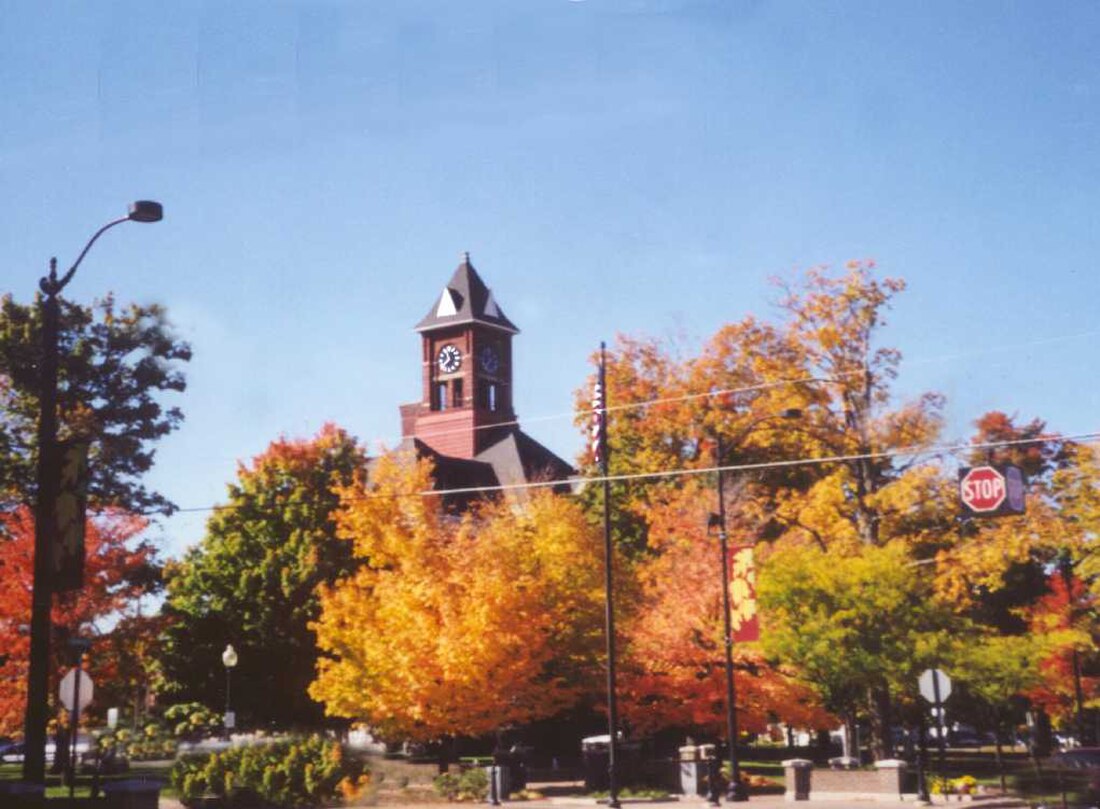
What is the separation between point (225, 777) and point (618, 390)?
28556mm

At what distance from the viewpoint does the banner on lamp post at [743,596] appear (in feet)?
100

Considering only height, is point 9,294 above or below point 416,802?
above

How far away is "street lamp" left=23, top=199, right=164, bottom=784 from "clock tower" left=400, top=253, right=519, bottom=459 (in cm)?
6890

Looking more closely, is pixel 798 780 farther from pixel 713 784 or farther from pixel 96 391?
pixel 96 391

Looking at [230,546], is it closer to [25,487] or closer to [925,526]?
[25,487]

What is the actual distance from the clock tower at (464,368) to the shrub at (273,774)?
59.2 m

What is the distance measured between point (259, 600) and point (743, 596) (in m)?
22.2

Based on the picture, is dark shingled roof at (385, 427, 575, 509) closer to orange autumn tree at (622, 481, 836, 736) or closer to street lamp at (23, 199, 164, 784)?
orange autumn tree at (622, 481, 836, 736)

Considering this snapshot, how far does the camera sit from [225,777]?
27.1 metres

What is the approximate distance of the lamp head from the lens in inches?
698

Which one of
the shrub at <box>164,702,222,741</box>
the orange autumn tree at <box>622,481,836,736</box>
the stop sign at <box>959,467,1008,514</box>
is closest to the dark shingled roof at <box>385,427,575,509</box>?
the shrub at <box>164,702,222,741</box>

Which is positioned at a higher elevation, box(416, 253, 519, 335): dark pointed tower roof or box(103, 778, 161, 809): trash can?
box(416, 253, 519, 335): dark pointed tower roof

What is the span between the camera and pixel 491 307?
93.2 metres

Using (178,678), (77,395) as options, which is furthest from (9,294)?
(178,678)
